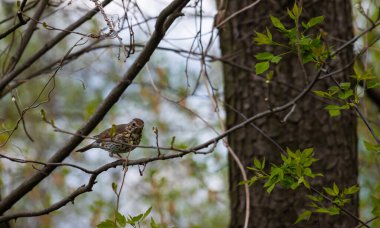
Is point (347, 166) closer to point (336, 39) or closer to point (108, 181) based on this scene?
point (336, 39)

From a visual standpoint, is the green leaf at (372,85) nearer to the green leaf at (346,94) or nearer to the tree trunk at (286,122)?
the green leaf at (346,94)

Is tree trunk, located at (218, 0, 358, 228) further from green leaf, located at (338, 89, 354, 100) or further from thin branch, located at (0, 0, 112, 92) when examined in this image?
green leaf, located at (338, 89, 354, 100)

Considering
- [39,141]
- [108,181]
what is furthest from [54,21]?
[108,181]

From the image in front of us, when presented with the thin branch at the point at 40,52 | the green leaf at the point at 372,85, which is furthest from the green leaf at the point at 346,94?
the thin branch at the point at 40,52

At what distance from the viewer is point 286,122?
4383mm

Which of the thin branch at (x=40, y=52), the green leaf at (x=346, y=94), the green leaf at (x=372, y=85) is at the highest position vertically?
the thin branch at (x=40, y=52)

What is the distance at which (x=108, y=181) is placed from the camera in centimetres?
883

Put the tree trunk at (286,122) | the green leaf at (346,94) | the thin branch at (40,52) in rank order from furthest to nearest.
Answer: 1. the tree trunk at (286,122)
2. the thin branch at (40,52)
3. the green leaf at (346,94)

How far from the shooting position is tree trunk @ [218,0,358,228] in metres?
4.33

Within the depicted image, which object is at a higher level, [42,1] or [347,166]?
[42,1]

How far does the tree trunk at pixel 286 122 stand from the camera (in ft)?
14.2

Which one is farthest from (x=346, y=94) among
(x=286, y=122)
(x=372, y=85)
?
(x=286, y=122)

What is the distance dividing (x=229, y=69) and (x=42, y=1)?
177cm

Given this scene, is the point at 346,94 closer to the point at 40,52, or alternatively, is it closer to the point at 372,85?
the point at 372,85
